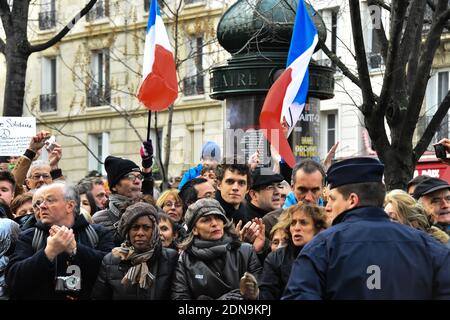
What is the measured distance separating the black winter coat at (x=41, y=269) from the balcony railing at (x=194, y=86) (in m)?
29.6

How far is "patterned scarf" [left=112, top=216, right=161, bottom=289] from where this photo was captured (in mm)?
8445

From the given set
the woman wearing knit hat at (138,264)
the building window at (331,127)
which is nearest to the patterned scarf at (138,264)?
the woman wearing knit hat at (138,264)

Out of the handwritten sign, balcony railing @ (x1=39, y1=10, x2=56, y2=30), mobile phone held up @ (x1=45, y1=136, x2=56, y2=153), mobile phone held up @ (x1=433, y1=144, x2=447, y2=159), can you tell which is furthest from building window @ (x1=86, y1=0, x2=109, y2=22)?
mobile phone held up @ (x1=433, y1=144, x2=447, y2=159)

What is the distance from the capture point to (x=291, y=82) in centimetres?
1160

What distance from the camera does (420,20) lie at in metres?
11.5

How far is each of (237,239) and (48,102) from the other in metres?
36.7

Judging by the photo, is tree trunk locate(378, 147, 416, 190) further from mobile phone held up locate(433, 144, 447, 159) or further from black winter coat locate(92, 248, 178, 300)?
black winter coat locate(92, 248, 178, 300)

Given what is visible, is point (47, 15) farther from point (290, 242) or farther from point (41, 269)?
point (290, 242)

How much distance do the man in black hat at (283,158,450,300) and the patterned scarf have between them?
2.23 m

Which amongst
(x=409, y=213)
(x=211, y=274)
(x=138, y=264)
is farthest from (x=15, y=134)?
(x=409, y=213)

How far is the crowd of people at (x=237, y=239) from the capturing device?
6316 millimetres

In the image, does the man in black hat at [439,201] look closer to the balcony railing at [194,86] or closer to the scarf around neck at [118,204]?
the scarf around neck at [118,204]
